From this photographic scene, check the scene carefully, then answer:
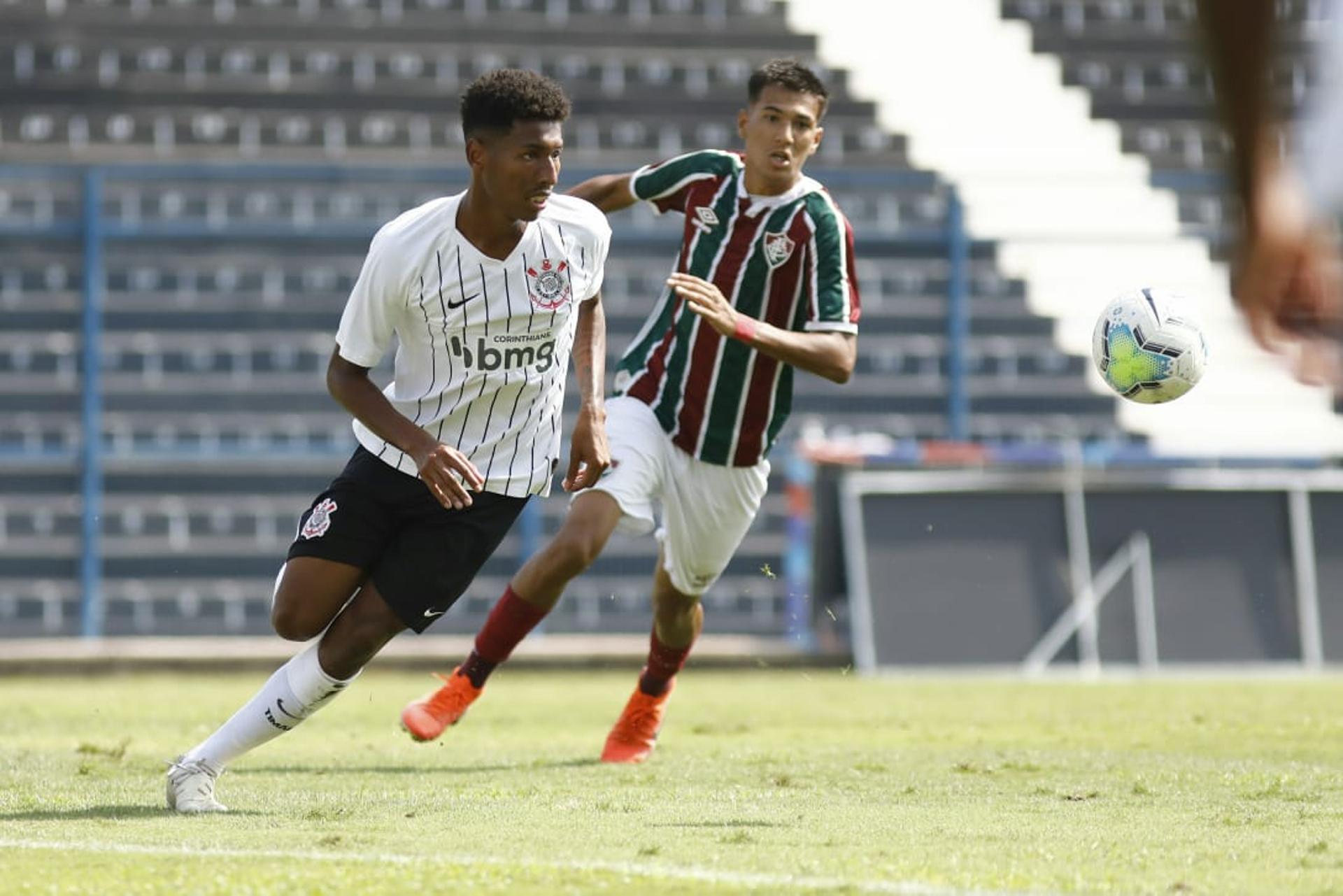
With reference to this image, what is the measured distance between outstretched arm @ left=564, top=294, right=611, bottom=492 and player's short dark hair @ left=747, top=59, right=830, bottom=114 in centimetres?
119

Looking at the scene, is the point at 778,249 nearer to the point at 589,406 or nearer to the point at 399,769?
the point at 589,406

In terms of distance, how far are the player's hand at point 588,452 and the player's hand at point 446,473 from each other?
80cm

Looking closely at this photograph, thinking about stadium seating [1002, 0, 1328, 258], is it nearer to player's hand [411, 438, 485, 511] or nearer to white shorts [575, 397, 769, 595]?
white shorts [575, 397, 769, 595]

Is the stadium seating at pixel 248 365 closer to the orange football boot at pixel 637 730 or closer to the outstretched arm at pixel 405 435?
the orange football boot at pixel 637 730

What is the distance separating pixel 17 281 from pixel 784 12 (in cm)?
891

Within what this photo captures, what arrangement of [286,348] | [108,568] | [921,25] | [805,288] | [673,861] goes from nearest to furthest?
[673,861], [805,288], [108,568], [286,348], [921,25]

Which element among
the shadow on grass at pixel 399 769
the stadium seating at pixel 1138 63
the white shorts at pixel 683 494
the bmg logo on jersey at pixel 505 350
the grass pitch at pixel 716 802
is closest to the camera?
the grass pitch at pixel 716 802

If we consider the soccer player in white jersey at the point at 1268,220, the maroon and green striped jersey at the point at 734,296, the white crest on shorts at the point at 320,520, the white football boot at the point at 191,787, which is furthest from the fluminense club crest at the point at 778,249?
the soccer player in white jersey at the point at 1268,220

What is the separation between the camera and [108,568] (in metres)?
14.0

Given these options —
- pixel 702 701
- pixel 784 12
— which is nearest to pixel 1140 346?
pixel 702 701

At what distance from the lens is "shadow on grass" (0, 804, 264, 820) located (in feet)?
16.8

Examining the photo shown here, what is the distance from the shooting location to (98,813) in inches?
205

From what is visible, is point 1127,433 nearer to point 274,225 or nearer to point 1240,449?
point 1240,449

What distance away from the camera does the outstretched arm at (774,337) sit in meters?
5.95
